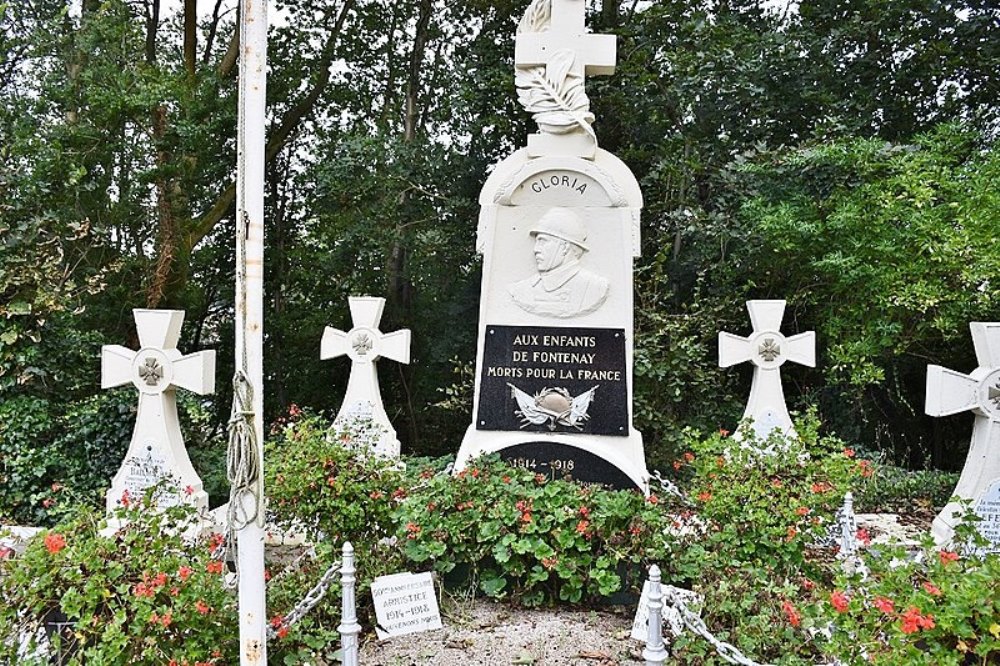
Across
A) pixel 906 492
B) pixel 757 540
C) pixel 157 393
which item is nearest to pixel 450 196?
pixel 157 393

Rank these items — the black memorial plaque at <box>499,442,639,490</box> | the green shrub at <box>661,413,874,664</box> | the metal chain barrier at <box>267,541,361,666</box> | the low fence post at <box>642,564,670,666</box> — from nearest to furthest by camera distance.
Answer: the low fence post at <box>642,564,670,666</box> < the metal chain barrier at <box>267,541,361,666</box> < the green shrub at <box>661,413,874,664</box> < the black memorial plaque at <box>499,442,639,490</box>

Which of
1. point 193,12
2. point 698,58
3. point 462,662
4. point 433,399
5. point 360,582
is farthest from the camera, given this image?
point 433,399

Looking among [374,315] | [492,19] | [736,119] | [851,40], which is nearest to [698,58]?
[736,119]

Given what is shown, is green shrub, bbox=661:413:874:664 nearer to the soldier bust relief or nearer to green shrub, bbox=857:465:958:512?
the soldier bust relief

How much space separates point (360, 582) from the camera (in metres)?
4.05

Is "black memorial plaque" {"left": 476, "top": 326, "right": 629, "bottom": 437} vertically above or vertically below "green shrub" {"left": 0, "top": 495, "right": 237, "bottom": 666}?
above

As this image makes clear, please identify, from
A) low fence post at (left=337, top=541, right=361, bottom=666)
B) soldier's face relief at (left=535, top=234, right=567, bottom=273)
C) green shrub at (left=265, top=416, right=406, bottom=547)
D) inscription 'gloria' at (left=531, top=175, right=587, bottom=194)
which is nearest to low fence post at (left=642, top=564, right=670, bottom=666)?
low fence post at (left=337, top=541, right=361, bottom=666)

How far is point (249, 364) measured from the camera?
2557mm

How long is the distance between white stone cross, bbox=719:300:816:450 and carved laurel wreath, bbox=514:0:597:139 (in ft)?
8.46

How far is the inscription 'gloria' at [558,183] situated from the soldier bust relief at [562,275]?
186 mm

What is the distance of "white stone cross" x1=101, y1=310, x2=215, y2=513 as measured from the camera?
586 cm

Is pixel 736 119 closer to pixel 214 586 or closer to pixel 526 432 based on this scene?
pixel 526 432

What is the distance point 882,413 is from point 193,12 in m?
9.35

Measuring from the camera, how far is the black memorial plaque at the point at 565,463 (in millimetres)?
5047
